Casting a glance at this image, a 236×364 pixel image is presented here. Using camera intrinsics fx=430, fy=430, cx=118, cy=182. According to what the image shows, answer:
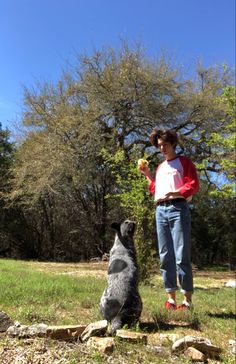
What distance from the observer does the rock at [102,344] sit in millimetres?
2908

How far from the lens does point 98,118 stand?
Answer: 705 inches

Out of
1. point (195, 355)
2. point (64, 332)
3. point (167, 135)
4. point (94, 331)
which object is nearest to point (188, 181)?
point (167, 135)

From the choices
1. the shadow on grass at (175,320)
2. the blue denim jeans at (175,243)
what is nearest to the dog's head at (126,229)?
the blue denim jeans at (175,243)

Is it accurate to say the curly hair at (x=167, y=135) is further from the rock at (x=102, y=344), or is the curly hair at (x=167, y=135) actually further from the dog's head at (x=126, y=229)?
the rock at (x=102, y=344)

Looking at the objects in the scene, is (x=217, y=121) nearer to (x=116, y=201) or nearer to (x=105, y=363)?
(x=116, y=201)

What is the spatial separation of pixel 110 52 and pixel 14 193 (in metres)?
7.70

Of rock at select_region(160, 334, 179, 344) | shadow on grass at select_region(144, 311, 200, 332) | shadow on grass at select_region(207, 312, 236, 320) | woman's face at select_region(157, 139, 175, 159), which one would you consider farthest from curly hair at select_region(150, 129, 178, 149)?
rock at select_region(160, 334, 179, 344)

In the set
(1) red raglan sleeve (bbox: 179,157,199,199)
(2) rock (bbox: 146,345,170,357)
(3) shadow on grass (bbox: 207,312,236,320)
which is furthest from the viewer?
(3) shadow on grass (bbox: 207,312,236,320)

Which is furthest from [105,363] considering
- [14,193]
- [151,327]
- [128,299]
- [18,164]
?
[18,164]

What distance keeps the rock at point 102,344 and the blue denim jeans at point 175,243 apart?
1.83 meters

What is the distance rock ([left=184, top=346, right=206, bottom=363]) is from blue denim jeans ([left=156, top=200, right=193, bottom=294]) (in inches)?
59.8

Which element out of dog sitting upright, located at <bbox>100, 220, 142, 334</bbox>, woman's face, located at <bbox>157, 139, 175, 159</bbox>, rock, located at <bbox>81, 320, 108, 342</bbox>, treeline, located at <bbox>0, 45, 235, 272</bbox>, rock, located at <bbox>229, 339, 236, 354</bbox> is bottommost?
rock, located at <bbox>229, 339, 236, 354</bbox>

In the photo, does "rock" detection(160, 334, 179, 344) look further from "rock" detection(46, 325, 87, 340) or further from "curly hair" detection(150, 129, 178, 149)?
"curly hair" detection(150, 129, 178, 149)

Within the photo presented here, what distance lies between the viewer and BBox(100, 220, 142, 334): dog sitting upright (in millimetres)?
3727
